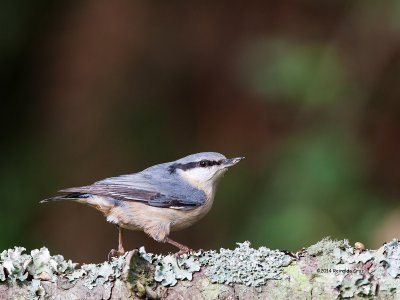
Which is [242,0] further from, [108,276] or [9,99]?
[108,276]

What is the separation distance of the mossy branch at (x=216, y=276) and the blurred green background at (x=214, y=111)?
173cm

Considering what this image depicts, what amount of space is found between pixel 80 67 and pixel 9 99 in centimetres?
84

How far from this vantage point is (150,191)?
3156 millimetres

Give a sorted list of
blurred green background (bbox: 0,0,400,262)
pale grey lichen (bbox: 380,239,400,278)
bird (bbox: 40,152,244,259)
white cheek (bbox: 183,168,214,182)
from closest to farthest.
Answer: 1. pale grey lichen (bbox: 380,239,400,278)
2. bird (bbox: 40,152,244,259)
3. white cheek (bbox: 183,168,214,182)
4. blurred green background (bbox: 0,0,400,262)

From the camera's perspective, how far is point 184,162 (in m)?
3.38

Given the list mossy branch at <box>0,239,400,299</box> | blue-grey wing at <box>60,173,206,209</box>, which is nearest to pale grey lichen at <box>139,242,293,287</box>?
mossy branch at <box>0,239,400,299</box>

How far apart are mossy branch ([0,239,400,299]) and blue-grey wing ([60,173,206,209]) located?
941 mm

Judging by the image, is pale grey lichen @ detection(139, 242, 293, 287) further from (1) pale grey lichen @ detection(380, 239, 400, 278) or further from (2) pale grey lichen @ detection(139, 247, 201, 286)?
(1) pale grey lichen @ detection(380, 239, 400, 278)

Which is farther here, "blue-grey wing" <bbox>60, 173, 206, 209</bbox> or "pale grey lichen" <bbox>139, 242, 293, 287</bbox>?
"blue-grey wing" <bbox>60, 173, 206, 209</bbox>

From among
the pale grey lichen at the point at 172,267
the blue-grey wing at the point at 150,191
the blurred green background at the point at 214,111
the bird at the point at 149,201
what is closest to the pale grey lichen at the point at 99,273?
the pale grey lichen at the point at 172,267

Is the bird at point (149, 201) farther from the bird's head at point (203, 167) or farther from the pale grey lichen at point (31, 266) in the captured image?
the pale grey lichen at point (31, 266)

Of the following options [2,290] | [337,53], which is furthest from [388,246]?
[337,53]

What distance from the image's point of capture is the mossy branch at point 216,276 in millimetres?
1954

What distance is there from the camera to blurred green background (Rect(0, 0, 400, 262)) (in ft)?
13.3
